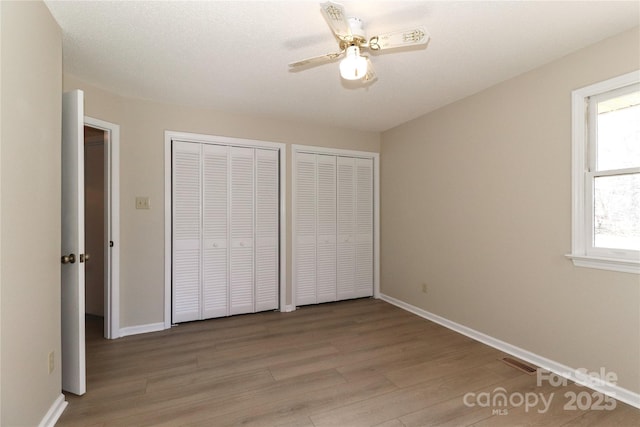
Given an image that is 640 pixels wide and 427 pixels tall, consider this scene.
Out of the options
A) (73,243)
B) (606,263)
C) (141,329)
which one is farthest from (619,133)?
(141,329)

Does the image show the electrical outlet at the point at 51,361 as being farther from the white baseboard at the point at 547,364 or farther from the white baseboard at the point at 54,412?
the white baseboard at the point at 547,364

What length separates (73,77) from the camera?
2.56 m

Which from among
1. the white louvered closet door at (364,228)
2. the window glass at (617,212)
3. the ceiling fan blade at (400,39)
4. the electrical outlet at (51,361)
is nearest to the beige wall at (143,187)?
the electrical outlet at (51,361)

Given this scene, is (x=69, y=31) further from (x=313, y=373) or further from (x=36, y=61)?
(x=313, y=373)

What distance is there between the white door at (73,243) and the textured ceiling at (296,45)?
54 centimetres

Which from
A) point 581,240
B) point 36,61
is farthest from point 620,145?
point 36,61

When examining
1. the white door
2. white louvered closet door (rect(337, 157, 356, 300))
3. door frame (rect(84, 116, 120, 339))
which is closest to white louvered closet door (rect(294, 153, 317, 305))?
white louvered closet door (rect(337, 157, 356, 300))

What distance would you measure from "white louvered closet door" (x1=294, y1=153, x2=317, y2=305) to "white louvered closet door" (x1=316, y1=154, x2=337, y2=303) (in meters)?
0.07

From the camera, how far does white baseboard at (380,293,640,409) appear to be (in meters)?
1.94

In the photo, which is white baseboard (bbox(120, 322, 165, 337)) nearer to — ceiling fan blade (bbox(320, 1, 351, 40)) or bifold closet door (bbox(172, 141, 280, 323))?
bifold closet door (bbox(172, 141, 280, 323))

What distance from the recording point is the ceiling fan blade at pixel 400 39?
5.09 feet

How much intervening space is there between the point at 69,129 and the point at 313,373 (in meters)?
2.48

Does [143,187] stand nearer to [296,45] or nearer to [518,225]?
[296,45]

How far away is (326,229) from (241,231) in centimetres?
115
